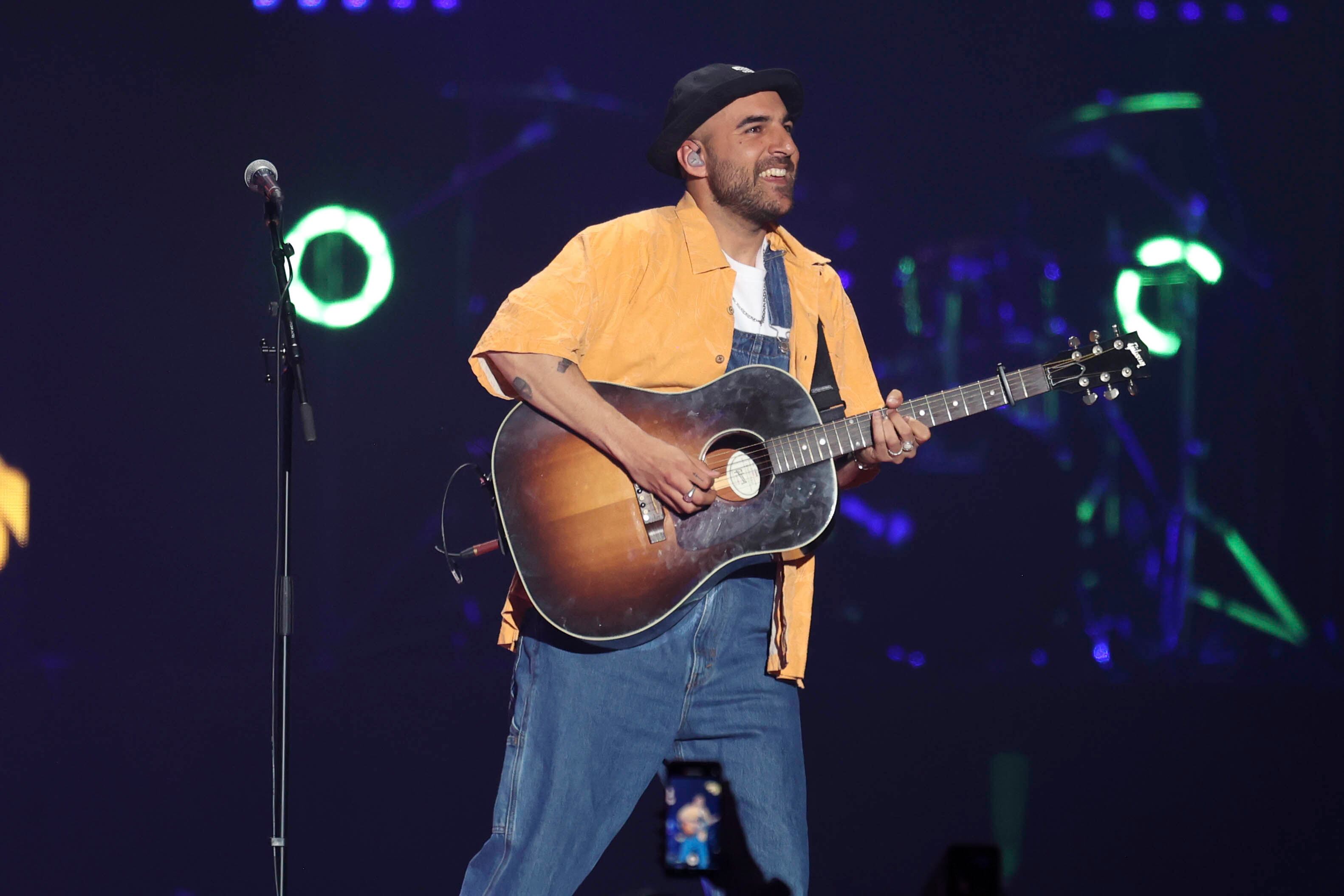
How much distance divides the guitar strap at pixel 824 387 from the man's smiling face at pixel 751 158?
0.93 feet

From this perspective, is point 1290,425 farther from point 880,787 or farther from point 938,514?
point 880,787

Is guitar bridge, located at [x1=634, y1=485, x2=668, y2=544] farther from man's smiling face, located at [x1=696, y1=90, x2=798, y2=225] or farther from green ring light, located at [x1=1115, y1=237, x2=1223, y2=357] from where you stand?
green ring light, located at [x1=1115, y1=237, x2=1223, y2=357]

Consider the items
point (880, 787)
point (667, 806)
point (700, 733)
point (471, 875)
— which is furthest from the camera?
point (880, 787)

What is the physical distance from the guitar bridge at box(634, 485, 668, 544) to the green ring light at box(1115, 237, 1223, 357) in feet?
10.2

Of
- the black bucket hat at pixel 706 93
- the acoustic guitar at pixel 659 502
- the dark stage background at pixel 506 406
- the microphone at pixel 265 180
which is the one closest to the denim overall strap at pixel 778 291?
the acoustic guitar at pixel 659 502

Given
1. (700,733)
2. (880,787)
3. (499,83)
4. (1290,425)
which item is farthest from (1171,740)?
(499,83)

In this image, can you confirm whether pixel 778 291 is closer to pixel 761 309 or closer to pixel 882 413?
pixel 761 309

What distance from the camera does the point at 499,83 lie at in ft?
14.1

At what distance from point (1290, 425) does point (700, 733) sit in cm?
353

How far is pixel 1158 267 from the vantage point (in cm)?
470

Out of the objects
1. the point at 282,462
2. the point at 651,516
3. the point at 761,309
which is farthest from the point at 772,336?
the point at 282,462

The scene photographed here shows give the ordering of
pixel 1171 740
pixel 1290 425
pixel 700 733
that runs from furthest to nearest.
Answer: pixel 1290 425 < pixel 1171 740 < pixel 700 733

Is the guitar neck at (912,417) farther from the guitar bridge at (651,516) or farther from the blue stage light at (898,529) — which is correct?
the blue stage light at (898,529)

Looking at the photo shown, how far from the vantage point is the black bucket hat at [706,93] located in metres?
2.49
